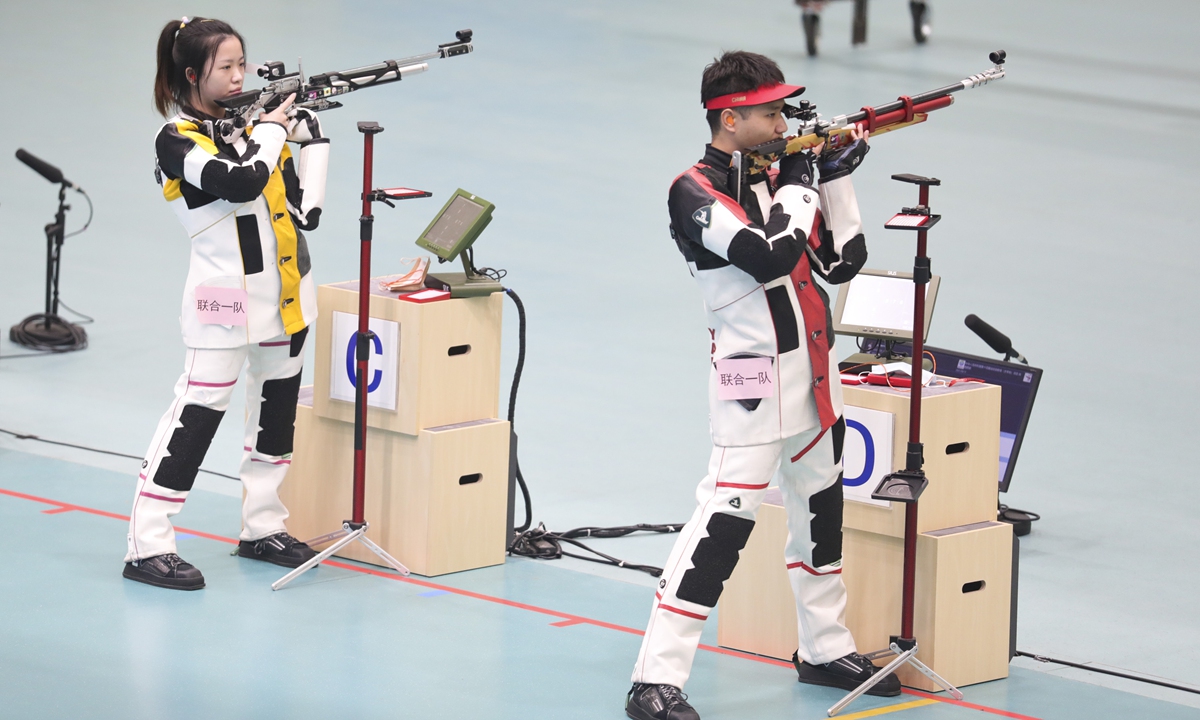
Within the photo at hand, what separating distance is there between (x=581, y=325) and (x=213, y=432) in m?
3.40

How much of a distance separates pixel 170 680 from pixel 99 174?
7467mm

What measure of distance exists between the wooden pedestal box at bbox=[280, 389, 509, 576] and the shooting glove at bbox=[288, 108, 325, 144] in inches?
38.3

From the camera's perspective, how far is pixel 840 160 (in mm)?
4160

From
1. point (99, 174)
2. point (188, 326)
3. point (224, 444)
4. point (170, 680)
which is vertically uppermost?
point (99, 174)

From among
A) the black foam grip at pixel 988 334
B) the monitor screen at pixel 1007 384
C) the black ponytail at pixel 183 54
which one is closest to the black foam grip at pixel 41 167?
the black ponytail at pixel 183 54

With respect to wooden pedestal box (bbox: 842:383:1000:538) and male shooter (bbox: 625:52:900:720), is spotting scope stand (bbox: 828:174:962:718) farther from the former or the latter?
male shooter (bbox: 625:52:900:720)

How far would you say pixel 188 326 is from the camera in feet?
16.5

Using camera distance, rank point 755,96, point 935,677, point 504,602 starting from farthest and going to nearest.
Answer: point 504,602
point 935,677
point 755,96

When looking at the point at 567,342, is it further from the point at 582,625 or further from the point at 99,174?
the point at 99,174

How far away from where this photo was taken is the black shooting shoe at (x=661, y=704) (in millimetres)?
4102

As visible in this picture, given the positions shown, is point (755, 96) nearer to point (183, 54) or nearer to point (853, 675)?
point (853, 675)

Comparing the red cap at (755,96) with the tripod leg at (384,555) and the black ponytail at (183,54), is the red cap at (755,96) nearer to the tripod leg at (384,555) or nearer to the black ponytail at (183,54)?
the black ponytail at (183,54)

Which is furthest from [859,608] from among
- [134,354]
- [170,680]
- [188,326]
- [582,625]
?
[134,354]

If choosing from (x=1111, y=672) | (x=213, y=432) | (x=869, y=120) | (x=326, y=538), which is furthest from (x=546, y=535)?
(x=869, y=120)
